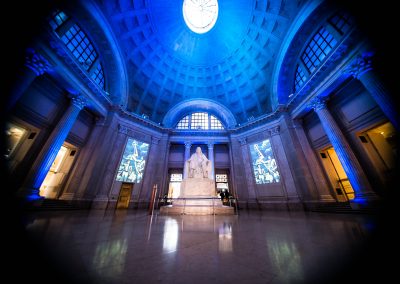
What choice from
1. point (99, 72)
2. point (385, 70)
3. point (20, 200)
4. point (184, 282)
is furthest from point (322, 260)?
point (99, 72)

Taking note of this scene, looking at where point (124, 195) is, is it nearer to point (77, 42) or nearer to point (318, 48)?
point (77, 42)

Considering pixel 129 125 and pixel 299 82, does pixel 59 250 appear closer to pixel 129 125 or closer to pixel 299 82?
pixel 129 125

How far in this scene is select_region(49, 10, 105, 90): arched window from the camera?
8.91 meters

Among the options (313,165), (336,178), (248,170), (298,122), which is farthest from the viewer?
(248,170)

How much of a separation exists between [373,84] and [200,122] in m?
14.9

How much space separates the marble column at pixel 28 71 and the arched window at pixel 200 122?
42.0 ft

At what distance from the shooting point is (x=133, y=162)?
13.4 m

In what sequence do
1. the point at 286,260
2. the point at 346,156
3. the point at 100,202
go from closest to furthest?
the point at 286,260 < the point at 346,156 < the point at 100,202

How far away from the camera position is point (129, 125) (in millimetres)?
13766

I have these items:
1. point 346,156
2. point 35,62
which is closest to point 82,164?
point 35,62

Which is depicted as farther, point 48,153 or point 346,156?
point 346,156

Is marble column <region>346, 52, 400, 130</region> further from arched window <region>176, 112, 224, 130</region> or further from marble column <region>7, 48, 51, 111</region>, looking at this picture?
marble column <region>7, 48, 51, 111</region>

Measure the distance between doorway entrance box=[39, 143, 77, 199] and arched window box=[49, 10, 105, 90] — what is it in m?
5.95

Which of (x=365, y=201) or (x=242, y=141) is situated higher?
(x=242, y=141)
